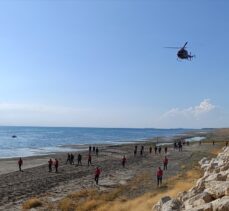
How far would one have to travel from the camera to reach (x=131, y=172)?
3562 centimetres

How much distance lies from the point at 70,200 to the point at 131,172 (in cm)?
1544

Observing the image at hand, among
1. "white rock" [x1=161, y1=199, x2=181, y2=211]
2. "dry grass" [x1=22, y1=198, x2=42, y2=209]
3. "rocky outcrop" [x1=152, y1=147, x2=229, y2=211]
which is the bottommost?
"dry grass" [x1=22, y1=198, x2=42, y2=209]

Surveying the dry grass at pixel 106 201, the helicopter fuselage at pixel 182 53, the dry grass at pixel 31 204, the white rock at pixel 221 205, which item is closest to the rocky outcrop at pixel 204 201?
the white rock at pixel 221 205

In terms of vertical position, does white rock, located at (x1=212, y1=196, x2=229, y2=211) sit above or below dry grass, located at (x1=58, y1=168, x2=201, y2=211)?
above

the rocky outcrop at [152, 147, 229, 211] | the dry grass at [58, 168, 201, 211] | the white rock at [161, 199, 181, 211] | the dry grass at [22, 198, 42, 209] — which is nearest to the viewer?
the rocky outcrop at [152, 147, 229, 211]

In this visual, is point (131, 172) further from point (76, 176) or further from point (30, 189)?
point (30, 189)

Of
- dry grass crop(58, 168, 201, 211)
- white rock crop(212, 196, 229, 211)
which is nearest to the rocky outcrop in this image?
white rock crop(212, 196, 229, 211)

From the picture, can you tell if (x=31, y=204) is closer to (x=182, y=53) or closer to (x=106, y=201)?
(x=106, y=201)

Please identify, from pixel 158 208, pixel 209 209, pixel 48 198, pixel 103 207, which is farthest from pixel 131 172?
pixel 209 209

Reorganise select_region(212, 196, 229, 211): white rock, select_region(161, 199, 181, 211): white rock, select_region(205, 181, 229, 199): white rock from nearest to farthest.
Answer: select_region(212, 196, 229, 211): white rock
select_region(205, 181, 229, 199): white rock
select_region(161, 199, 181, 211): white rock

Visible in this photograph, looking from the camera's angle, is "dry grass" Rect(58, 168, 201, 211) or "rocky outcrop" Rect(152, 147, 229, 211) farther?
"dry grass" Rect(58, 168, 201, 211)

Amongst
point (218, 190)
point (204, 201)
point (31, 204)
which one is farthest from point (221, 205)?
point (31, 204)

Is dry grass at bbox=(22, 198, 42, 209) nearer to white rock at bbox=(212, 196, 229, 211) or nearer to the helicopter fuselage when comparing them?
white rock at bbox=(212, 196, 229, 211)

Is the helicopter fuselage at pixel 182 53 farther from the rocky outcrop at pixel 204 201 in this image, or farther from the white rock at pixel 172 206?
the white rock at pixel 172 206
